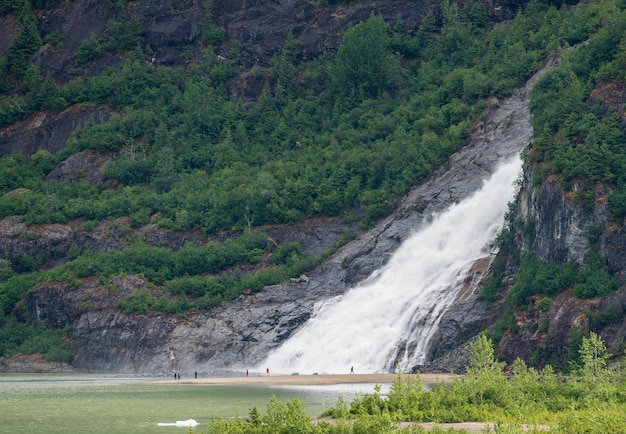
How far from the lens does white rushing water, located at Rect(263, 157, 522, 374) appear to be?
390 ft

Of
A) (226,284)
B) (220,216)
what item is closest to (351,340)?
(226,284)

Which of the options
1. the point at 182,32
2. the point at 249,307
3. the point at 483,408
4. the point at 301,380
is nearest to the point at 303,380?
the point at 301,380

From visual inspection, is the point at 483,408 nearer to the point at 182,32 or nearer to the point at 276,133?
the point at 276,133

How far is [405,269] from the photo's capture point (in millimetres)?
129125

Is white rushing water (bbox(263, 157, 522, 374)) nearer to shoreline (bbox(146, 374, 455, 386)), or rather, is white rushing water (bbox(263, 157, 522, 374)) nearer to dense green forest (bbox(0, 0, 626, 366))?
shoreline (bbox(146, 374, 455, 386))

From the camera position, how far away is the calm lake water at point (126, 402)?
74875mm

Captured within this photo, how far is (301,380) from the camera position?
11006cm

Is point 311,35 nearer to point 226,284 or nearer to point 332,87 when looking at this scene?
point 332,87

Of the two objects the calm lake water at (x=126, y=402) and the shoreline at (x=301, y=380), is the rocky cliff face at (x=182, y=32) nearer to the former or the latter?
the calm lake water at (x=126, y=402)

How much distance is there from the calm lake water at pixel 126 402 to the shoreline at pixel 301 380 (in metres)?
2.85

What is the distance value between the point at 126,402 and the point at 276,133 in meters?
81.6

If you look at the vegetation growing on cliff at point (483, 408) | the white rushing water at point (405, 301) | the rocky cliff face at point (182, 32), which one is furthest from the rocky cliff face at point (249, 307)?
the vegetation growing on cliff at point (483, 408)

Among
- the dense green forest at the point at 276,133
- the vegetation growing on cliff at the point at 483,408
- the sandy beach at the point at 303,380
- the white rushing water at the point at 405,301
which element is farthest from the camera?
the dense green forest at the point at 276,133

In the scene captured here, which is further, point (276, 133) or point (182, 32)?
point (182, 32)
